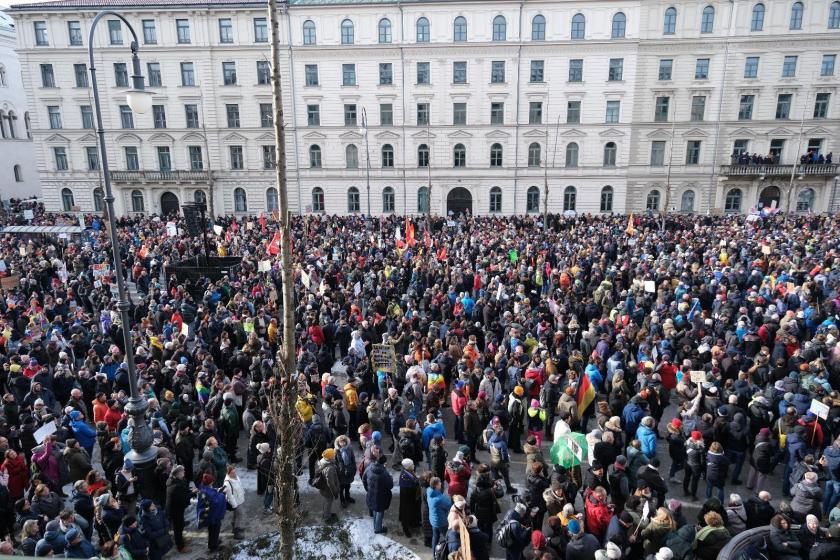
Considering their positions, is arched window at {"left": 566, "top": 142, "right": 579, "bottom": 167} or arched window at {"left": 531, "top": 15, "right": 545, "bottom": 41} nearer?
arched window at {"left": 531, "top": 15, "right": 545, "bottom": 41}

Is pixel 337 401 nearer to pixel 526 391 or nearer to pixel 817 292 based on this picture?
pixel 526 391

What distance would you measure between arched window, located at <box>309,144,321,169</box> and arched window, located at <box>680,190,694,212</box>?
29.9 m

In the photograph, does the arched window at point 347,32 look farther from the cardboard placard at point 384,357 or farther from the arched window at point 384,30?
the cardboard placard at point 384,357

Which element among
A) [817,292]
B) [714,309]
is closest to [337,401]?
[714,309]

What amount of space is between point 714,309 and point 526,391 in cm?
768

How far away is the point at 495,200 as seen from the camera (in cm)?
4378

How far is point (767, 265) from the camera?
19562 mm

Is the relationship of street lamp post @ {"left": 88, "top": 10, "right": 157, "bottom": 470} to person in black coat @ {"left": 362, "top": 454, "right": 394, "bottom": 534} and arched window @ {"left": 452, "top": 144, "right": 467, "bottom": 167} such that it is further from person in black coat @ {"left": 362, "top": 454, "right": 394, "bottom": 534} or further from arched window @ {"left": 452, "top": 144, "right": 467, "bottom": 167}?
arched window @ {"left": 452, "top": 144, "right": 467, "bottom": 167}

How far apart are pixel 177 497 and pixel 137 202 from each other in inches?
1714

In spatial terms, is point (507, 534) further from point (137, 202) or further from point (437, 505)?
point (137, 202)

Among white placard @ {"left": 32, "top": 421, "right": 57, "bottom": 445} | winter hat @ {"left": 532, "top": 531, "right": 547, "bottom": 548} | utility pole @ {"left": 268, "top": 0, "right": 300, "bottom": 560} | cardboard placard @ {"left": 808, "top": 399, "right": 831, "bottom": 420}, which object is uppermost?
utility pole @ {"left": 268, "top": 0, "right": 300, "bottom": 560}

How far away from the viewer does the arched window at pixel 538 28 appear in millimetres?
39875

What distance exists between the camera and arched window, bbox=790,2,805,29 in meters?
38.8

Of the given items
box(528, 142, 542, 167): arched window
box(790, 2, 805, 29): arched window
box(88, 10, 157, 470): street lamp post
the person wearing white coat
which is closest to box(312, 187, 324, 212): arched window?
box(528, 142, 542, 167): arched window
